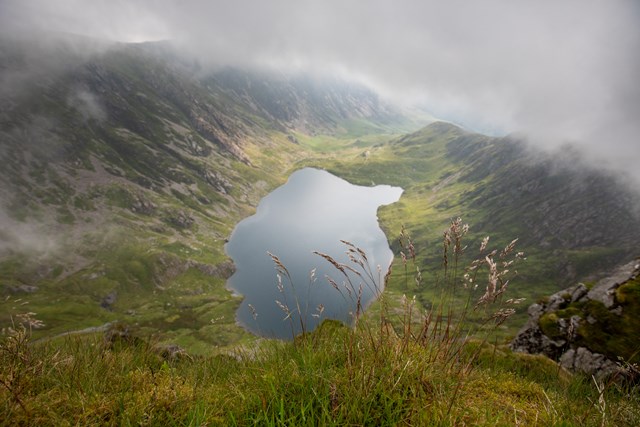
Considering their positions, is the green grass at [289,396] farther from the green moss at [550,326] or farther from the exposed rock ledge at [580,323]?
the green moss at [550,326]

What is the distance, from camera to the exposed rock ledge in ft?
79.6

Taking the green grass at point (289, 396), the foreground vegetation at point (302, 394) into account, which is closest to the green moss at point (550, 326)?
the foreground vegetation at point (302, 394)

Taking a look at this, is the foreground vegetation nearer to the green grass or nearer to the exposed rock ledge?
the green grass

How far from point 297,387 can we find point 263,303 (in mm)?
194447

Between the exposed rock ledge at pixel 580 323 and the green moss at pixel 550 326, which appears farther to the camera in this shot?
the green moss at pixel 550 326

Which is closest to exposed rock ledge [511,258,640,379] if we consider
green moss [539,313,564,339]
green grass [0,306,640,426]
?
green moss [539,313,564,339]

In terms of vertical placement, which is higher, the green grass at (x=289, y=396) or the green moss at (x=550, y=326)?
the green grass at (x=289, y=396)

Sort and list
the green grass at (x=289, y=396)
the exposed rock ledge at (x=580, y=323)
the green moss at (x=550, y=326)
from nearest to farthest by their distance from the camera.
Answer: the green grass at (x=289, y=396), the exposed rock ledge at (x=580, y=323), the green moss at (x=550, y=326)

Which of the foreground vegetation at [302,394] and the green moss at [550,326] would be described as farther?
the green moss at [550,326]

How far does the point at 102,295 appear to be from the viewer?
187m

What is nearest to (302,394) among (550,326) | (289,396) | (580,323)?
(289,396)

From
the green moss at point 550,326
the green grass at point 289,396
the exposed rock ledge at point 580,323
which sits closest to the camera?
the green grass at point 289,396

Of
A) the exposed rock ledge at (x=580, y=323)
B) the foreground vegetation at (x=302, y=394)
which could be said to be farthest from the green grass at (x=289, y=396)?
the exposed rock ledge at (x=580, y=323)

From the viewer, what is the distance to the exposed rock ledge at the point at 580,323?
24.3m
